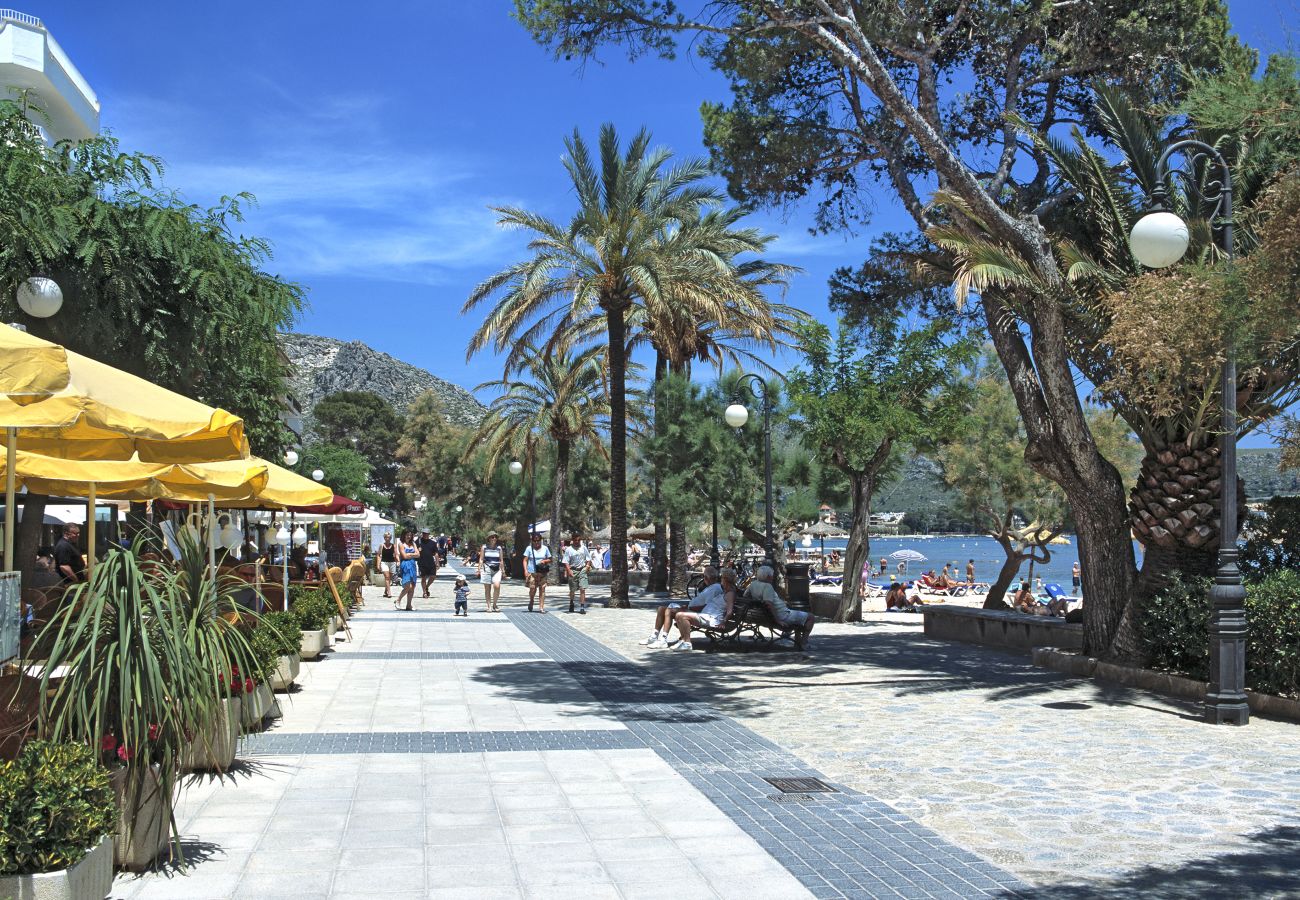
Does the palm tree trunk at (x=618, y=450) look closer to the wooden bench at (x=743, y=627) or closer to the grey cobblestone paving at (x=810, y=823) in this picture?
A: the wooden bench at (x=743, y=627)

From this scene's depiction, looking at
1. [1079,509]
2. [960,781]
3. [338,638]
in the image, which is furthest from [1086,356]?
[338,638]

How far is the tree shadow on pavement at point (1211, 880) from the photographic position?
508 centimetres

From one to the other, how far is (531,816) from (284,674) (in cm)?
490

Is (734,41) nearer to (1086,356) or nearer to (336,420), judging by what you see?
(1086,356)

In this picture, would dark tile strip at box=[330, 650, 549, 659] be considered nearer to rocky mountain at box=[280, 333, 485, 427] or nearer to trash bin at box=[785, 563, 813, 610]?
trash bin at box=[785, 563, 813, 610]

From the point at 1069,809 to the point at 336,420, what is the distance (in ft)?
308

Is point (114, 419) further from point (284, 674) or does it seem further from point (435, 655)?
point (435, 655)

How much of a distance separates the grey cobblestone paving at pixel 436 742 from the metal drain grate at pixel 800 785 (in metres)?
1.36

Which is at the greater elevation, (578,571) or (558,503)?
(558,503)

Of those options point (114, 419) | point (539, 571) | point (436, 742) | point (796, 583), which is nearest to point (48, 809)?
point (114, 419)

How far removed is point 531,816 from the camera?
6.33 metres

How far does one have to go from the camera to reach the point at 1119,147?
12695 millimetres

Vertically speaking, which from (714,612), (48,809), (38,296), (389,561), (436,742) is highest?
(38,296)

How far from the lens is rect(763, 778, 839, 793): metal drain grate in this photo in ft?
23.5
